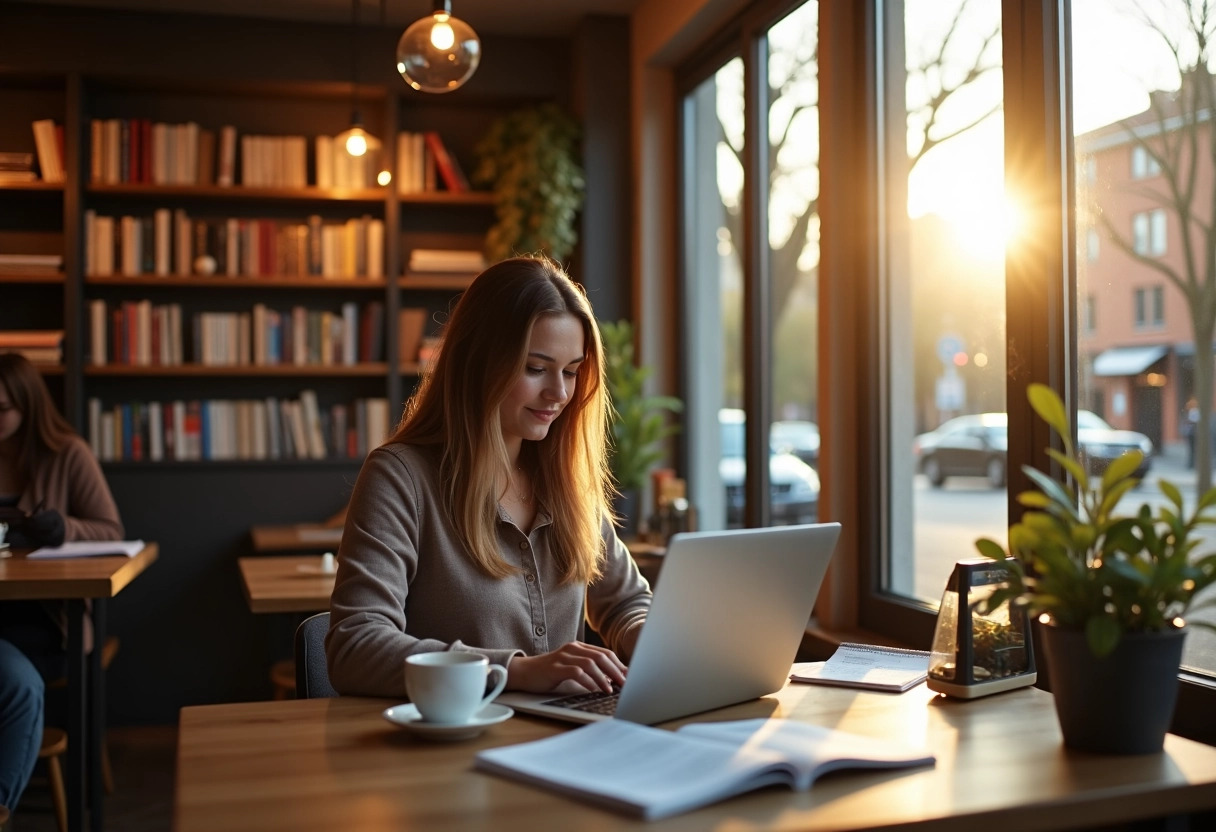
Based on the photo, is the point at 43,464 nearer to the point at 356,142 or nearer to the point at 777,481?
the point at 356,142

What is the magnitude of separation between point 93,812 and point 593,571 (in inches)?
81.3

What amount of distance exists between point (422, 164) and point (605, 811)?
4300 millimetres

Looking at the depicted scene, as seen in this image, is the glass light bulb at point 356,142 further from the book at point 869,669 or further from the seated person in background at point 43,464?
the book at point 869,669

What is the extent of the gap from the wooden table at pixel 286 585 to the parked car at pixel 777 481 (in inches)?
55.5

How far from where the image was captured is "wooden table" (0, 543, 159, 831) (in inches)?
113

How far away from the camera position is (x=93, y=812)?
328 centimetres

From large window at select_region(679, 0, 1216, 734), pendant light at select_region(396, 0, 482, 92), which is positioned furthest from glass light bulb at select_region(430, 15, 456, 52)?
large window at select_region(679, 0, 1216, 734)

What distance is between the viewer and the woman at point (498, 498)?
1817 millimetres

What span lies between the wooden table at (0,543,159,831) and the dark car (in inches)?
81.9

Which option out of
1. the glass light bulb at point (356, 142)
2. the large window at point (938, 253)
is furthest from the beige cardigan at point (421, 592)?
the glass light bulb at point (356, 142)

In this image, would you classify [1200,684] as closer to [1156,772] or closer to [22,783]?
[1156,772]

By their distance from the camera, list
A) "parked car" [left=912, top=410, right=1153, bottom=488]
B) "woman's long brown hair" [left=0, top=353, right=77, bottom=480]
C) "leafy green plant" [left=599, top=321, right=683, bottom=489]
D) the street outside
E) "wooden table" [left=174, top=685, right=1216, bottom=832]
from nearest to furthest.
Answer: "wooden table" [left=174, top=685, right=1216, bottom=832], the street outside, "parked car" [left=912, top=410, right=1153, bottom=488], "woman's long brown hair" [left=0, top=353, right=77, bottom=480], "leafy green plant" [left=599, top=321, right=683, bottom=489]

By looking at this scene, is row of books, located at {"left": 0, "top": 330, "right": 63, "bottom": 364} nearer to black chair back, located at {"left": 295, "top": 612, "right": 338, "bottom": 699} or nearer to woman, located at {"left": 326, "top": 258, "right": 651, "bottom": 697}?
woman, located at {"left": 326, "top": 258, "right": 651, "bottom": 697}

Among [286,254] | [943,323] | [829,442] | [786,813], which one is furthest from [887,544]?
[286,254]
